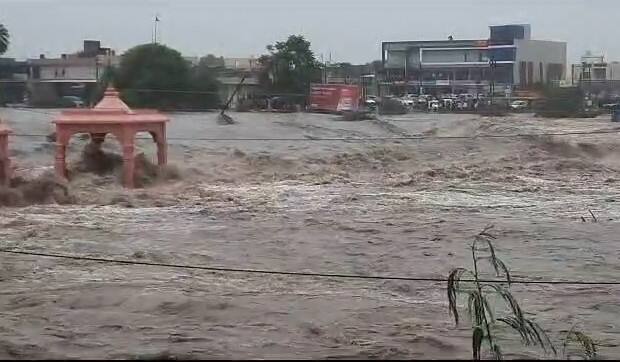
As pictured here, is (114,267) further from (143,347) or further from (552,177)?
(552,177)

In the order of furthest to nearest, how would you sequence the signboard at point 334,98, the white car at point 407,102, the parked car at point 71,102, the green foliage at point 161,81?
the white car at point 407,102
the signboard at point 334,98
the parked car at point 71,102
the green foliage at point 161,81

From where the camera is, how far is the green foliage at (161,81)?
2478 centimetres

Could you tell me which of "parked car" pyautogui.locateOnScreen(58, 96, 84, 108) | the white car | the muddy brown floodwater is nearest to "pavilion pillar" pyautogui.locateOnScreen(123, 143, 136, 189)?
the muddy brown floodwater

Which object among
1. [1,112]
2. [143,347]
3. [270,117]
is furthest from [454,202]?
[1,112]

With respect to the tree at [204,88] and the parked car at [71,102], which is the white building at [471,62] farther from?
the parked car at [71,102]

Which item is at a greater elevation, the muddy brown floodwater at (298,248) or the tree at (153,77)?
the tree at (153,77)

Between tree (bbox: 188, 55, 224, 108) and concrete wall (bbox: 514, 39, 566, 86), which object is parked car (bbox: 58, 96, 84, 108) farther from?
concrete wall (bbox: 514, 39, 566, 86)

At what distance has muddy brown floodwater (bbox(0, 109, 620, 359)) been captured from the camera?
6160 millimetres

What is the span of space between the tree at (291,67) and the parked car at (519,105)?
6619mm

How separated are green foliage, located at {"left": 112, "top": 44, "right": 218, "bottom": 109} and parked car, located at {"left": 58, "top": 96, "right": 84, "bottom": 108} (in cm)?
159

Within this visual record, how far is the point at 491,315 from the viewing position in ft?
14.7

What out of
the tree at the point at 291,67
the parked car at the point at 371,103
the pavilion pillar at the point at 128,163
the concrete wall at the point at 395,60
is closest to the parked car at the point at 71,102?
the tree at the point at 291,67

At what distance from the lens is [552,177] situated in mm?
17641

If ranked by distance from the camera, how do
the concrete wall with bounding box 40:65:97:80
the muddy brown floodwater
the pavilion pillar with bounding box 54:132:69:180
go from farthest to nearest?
the concrete wall with bounding box 40:65:97:80 → the pavilion pillar with bounding box 54:132:69:180 → the muddy brown floodwater
